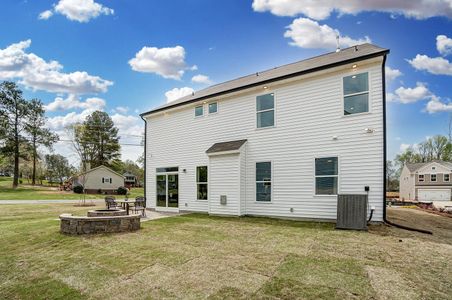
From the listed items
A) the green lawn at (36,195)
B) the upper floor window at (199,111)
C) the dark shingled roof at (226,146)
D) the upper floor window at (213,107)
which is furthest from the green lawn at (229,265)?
the green lawn at (36,195)

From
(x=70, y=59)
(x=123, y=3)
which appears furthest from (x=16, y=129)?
(x=123, y=3)

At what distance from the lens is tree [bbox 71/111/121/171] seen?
44000mm

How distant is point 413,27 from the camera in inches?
523

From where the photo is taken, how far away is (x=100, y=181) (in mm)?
37750

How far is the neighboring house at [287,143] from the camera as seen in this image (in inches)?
349

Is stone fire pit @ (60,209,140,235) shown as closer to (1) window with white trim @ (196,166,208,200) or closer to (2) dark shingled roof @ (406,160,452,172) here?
(1) window with white trim @ (196,166,208,200)

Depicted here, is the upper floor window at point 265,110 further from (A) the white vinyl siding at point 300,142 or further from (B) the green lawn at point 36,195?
(B) the green lawn at point 36,195

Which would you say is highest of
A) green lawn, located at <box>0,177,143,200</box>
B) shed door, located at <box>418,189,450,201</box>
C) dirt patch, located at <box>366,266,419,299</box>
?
dirt patch, located at <box>366,266,419,299</box>

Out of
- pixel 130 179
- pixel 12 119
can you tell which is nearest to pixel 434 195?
pixel 130 179

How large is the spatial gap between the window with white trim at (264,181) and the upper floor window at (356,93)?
3.65 metres

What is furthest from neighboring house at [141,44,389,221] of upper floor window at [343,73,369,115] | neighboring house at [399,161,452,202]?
neighboring house at [399,161,452,202]

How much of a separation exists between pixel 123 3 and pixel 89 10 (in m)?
1.88

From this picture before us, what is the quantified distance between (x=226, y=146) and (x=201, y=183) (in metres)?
2.49

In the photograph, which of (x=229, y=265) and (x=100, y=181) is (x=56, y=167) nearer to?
(x=100, y=181)
